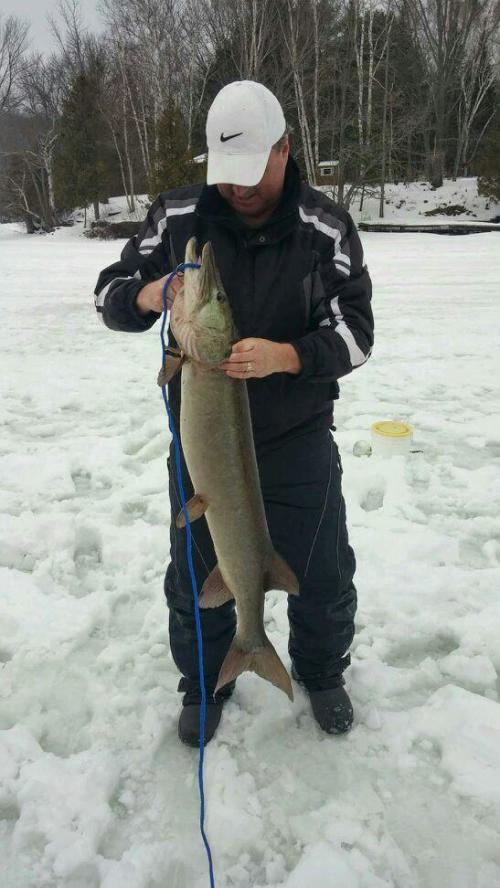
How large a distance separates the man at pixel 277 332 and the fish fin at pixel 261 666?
10.6 inches

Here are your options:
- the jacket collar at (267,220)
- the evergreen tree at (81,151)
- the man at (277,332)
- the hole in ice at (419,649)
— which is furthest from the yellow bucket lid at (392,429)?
the evergreen tree at (81,151)

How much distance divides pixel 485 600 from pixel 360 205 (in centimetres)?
2790

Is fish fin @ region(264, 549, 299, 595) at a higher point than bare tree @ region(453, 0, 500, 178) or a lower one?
lower

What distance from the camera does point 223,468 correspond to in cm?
191

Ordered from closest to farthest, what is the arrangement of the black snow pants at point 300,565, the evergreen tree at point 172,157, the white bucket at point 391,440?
1. the black snow pants at point 300,565
2. the white bucket at point 391,440
3. the evergreen tree at point 172,157

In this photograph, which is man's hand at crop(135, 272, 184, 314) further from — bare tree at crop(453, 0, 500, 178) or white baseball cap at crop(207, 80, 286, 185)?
bare tree at crop(453, 0, 500, 178)

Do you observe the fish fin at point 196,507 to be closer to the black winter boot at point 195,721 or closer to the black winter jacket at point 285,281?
the black winter jacket at point 285,281

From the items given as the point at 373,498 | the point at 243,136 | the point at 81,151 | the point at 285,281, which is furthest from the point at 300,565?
the point at 81,151

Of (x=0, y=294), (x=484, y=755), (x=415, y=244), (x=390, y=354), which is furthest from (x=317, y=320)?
(x=415, y=244)

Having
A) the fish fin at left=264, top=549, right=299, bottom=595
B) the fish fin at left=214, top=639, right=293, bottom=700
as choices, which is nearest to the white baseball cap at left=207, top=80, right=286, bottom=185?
the fish fin at left=264, top=549, right=299, bottom=595

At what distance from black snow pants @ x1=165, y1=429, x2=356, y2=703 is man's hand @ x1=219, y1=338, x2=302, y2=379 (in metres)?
0.45

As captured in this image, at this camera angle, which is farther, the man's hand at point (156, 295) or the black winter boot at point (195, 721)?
the black winter boot at point (195, 721)

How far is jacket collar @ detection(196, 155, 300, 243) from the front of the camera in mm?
1933

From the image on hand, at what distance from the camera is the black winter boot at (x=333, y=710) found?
229 centimetres
